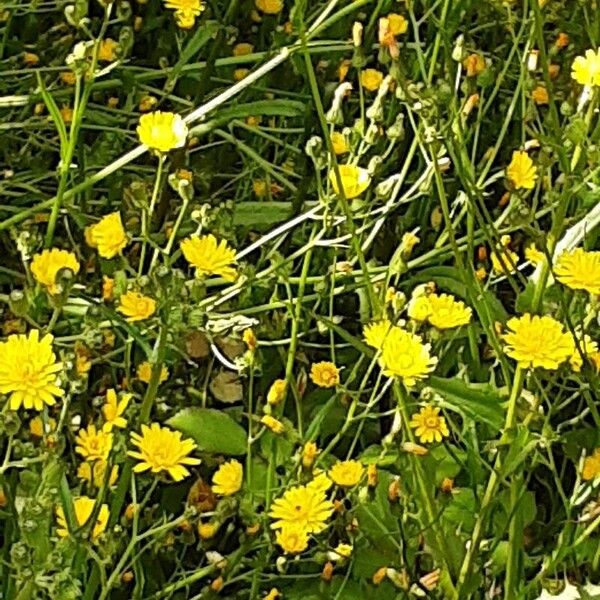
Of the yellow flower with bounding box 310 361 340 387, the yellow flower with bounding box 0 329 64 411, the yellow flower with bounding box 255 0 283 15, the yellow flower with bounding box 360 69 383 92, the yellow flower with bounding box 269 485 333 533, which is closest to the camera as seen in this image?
the yellow flower with bounding box 0 329 64 411

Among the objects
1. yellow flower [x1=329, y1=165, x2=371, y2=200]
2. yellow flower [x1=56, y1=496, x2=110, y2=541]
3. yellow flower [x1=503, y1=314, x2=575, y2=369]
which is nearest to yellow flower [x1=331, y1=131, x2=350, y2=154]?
yellow flower [x1=329, y1=165, x2=371, y2=200]

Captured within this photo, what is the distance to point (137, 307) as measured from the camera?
2.78 ft

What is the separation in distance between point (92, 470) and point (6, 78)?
0.53 m

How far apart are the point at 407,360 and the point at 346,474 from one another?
108 millimetres

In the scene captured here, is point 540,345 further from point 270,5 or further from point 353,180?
point 270,5

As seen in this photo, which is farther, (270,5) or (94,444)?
(270,5)

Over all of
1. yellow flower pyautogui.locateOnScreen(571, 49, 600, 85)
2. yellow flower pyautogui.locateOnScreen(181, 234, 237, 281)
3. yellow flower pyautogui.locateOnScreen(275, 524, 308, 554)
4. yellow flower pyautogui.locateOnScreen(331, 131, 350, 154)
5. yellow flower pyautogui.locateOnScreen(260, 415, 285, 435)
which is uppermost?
yellow flower pyautogui.locateOnScreen(571, 49, 600, 85)

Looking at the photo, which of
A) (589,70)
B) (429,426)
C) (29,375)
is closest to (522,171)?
→ (589,70)

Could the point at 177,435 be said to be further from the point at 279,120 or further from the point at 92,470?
the point at 279,120

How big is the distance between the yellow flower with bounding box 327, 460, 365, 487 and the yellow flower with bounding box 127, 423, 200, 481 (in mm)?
113

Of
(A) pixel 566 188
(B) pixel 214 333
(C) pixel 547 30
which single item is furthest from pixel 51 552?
(C) pixel 547 30

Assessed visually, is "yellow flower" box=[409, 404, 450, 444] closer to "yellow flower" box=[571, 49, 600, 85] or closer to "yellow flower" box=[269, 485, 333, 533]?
"yellow flower" box=[269, 485, 333, 533]

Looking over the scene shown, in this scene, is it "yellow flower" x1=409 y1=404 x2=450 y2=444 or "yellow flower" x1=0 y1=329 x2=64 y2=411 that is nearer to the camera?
"yellow flower" x1=0 y1=329 x2=64 y2=411

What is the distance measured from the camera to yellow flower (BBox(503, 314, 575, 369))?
2.63 ft
